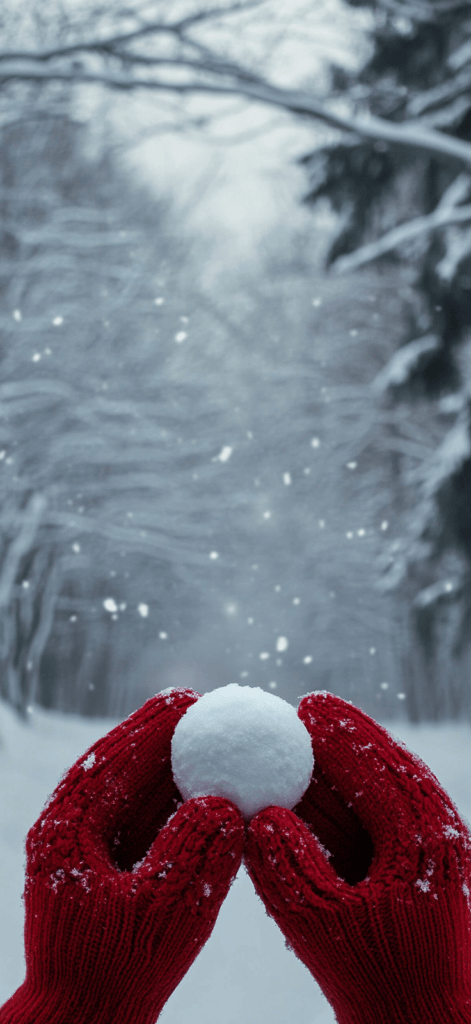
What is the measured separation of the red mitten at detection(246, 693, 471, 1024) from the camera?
53cm

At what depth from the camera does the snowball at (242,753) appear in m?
→ 0.56

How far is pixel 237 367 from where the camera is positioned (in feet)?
9.92

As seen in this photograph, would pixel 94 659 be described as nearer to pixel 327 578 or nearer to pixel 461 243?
pixel 327 578

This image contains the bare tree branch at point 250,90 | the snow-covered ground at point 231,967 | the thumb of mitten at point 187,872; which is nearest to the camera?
the thumb of mitten at point 187,872

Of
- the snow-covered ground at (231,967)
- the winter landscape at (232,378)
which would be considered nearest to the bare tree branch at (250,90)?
the winter landscape at (232,378)

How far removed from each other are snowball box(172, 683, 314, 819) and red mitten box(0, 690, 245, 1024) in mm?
23

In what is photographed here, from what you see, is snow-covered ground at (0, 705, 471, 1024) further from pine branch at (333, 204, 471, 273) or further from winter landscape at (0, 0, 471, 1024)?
pine branch at (333, 204, 471, 273)

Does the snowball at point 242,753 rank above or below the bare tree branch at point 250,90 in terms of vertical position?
below

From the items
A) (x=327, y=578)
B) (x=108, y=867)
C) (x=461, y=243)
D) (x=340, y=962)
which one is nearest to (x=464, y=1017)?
(x=340, y=962)

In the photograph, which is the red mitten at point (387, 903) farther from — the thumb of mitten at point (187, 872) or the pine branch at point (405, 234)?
the pine branch at point (405, 234)

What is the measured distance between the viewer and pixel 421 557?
7.86 ft

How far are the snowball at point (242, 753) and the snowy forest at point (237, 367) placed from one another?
1.63m

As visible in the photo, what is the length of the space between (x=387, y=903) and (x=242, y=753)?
17 centimetres

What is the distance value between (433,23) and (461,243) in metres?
0.84
